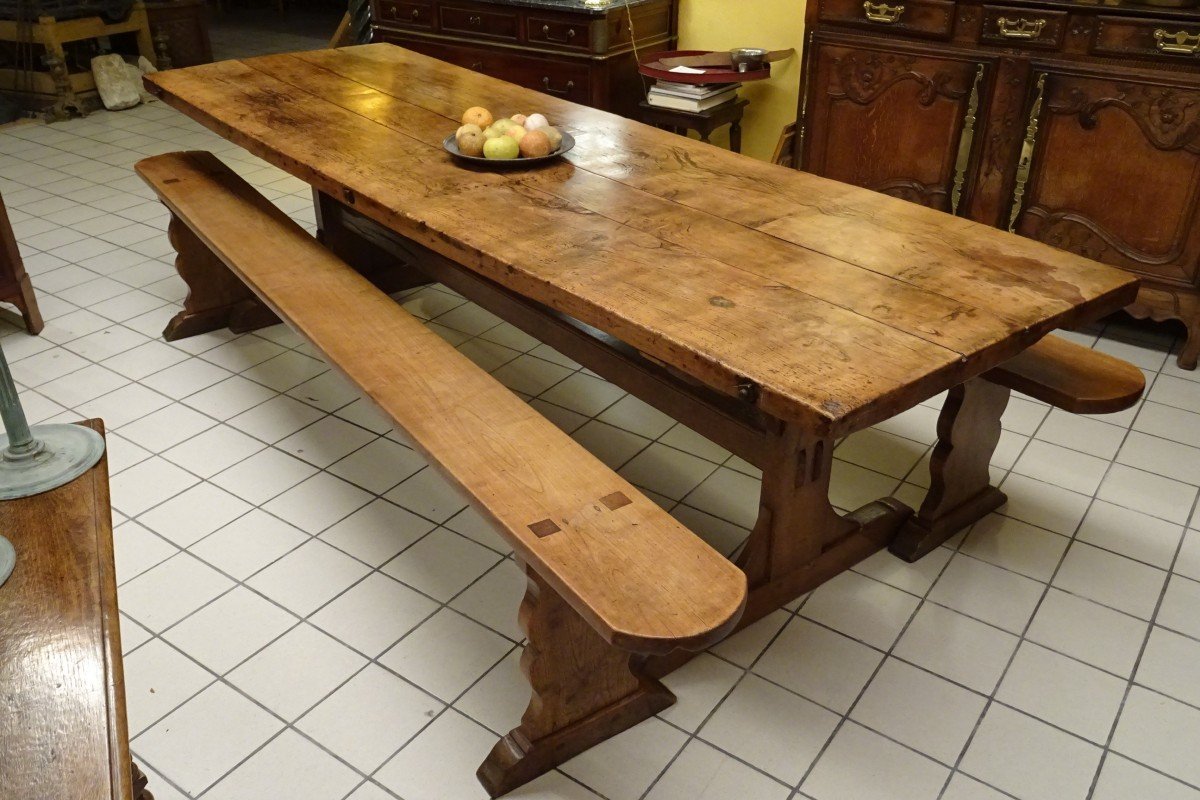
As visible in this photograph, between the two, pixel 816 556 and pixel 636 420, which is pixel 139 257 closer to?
pixel 636 420

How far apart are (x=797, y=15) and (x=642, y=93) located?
767 millimetres

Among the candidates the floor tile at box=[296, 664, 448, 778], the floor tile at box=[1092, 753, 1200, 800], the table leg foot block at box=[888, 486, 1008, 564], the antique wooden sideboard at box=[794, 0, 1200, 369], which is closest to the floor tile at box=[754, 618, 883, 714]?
the table leg foot block at box=[888, 486, 1008, 564]

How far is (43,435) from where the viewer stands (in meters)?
1.60

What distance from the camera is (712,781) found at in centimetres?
180

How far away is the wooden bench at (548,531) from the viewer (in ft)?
4.66

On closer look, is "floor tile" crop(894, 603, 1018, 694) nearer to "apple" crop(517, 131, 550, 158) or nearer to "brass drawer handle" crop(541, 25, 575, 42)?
"apple" crop(517, 131, 550, 158)

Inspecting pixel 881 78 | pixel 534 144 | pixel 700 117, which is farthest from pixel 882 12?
pixel 534 144

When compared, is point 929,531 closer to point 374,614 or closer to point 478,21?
point 374,614

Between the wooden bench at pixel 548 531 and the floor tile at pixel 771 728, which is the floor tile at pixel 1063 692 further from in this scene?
the wooden bench at pixel 548 531

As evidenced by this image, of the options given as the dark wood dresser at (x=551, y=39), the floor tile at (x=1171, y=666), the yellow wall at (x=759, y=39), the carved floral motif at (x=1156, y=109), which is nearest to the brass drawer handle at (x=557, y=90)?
the dark wood dresser at (x=551, y=39)

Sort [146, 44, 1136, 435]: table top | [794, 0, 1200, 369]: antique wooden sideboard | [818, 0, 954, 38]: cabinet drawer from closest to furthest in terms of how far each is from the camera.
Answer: [146, 44, 1136, 435]: table top → [794, 0, 1200, 369]: antique wooden sideboard → [818, 0, 954, 38]: cabinet drawer

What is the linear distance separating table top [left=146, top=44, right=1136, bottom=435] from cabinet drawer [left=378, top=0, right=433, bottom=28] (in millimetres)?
1926

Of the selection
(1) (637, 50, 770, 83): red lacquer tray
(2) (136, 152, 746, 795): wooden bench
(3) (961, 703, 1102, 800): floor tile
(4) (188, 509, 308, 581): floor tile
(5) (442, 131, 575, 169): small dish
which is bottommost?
(3) (961, 703, 1102, 800): floor tile

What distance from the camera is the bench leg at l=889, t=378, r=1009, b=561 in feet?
7.50
